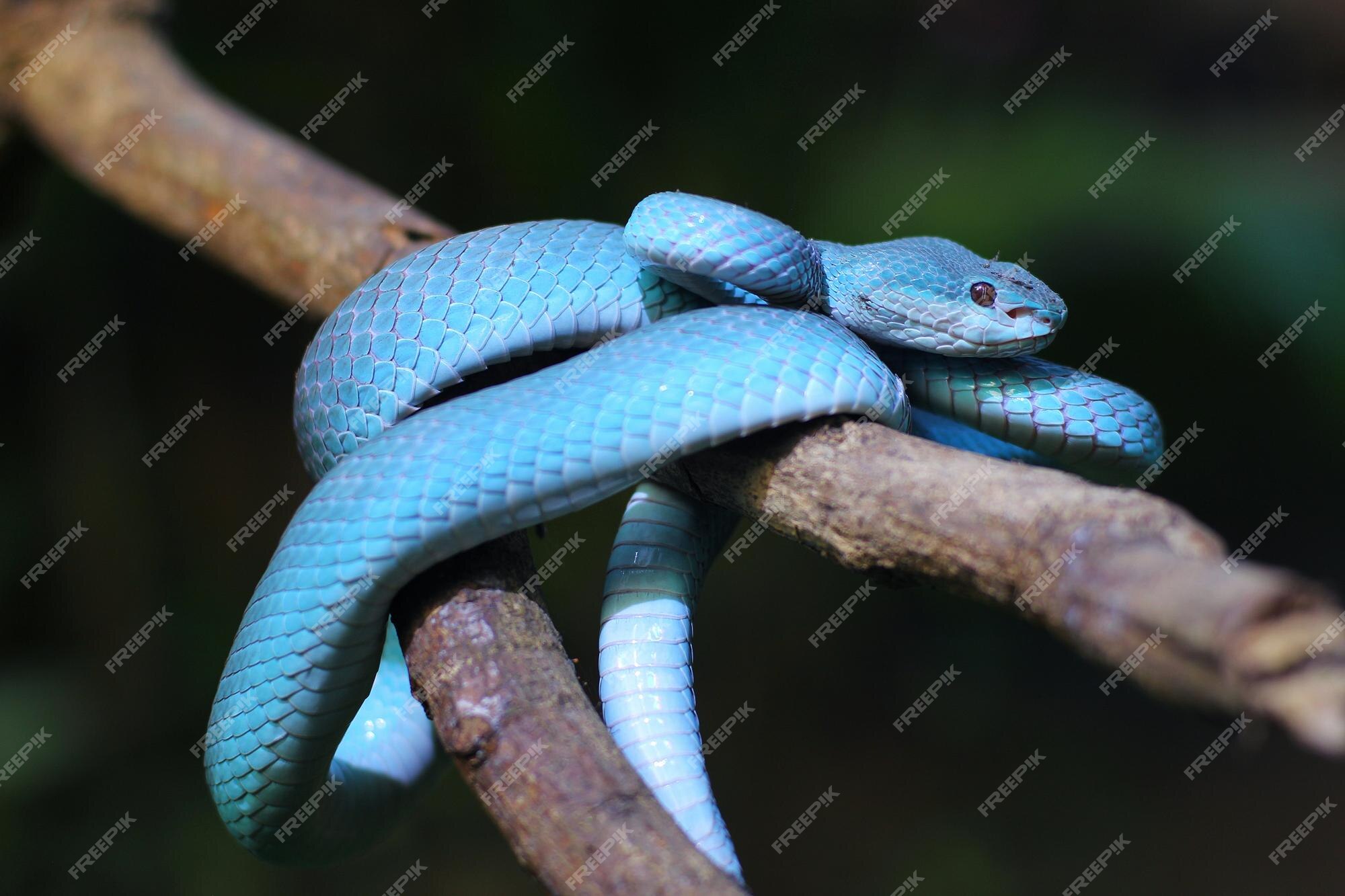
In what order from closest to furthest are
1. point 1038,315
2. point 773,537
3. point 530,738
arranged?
point 530,738 < point 1038,315 < point 773,537

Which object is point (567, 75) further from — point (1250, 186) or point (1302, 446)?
point (1302, 446)

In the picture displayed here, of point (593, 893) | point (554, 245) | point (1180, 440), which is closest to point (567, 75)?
point (554, 245)

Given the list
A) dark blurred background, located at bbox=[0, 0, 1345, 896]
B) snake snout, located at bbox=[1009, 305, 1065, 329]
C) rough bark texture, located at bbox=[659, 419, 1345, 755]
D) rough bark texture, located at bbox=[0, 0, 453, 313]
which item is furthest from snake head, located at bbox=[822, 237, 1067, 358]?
dark blurred background, located at bbox=[0, 0, 1345, 896]

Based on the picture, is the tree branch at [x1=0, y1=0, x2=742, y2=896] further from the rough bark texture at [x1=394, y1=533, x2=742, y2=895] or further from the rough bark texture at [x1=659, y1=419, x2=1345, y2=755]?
the rough bark texture at [x1=659, y1=419, x2=1345, y2=755]

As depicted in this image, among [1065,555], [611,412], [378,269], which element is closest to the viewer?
[1065,555]

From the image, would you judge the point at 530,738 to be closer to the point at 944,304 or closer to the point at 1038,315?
the point at 944,304

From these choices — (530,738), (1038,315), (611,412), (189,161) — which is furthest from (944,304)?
(189,161)

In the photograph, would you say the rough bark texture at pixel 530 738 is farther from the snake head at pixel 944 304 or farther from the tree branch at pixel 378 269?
the snake head at pixel 944 304
